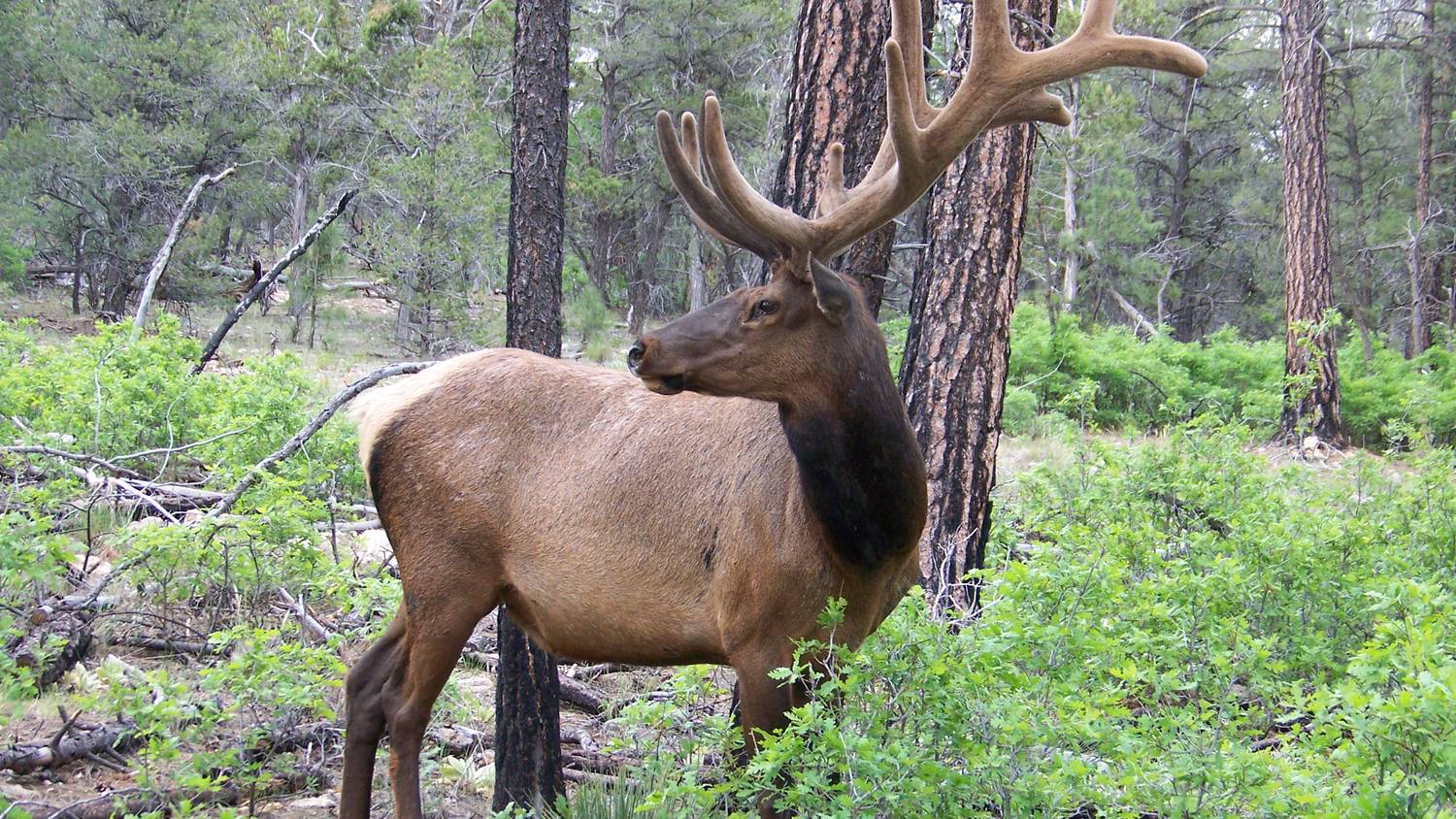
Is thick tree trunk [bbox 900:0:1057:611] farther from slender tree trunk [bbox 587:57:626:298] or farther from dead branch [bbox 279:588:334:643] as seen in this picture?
slender tree trunk [bbox 587:57:626:298]

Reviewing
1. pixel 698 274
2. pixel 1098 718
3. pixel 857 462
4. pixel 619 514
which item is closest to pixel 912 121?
pixel 857 462

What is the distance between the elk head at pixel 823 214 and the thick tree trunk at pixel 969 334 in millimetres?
1653

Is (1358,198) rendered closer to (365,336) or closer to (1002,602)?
(365,336)

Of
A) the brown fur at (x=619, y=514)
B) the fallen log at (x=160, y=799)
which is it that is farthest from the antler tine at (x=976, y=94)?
the fallen log at (x=160, y=799)

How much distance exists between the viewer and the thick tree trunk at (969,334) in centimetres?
613

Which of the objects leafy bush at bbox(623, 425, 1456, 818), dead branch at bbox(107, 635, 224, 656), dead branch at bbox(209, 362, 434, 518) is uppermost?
dead branch at bbox(209, 362, 434, 518)

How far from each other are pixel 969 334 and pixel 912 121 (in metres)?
2.12

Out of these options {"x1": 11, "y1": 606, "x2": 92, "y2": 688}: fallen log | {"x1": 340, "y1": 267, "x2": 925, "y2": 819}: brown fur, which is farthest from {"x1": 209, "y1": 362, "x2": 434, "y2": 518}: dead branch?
{"x1": 340, "y1": 267, "x2": 925, "y2": 819}: brown fur

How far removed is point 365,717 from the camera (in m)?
5.10

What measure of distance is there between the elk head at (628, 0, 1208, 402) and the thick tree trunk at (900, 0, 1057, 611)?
1653mm

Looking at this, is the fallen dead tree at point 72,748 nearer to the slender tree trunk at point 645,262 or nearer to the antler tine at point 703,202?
the antler tine at point 703,202

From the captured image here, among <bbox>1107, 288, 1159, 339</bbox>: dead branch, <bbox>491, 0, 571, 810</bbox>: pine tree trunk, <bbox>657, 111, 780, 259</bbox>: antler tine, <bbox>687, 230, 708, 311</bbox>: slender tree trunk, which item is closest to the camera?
<bbox>657, 111, 780, 259</bbox>: antler tine

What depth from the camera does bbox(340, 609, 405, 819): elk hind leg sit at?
4953 mm

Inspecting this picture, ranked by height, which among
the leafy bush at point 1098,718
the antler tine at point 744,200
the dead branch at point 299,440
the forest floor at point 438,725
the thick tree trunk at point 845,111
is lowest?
the forest floor at point 438,725
